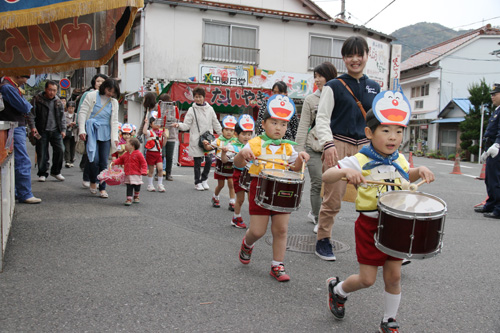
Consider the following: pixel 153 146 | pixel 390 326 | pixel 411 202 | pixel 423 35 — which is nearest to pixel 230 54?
pixel 153 146

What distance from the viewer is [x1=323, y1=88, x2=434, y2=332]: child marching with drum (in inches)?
107

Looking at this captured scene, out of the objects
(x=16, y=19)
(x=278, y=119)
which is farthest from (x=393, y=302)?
(x=16, y=19)

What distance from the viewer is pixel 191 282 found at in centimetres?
357

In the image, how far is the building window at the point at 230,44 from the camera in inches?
752

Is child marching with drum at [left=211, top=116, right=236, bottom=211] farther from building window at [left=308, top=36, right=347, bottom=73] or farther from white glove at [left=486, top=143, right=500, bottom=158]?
building window at [left=308, top=36, right=347, bottom=73]

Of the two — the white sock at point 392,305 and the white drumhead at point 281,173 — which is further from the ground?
the white drumhead at point 281,173

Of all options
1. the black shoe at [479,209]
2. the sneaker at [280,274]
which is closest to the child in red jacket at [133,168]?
the sneaker at [280,274]

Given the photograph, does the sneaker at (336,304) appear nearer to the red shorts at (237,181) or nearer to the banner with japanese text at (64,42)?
the red shorts at (237,181)

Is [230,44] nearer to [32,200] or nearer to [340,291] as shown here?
[32,200]

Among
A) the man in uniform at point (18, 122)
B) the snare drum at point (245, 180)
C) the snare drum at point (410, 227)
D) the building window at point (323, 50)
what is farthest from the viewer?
the building window at point (323, 50)

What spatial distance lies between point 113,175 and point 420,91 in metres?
36.7

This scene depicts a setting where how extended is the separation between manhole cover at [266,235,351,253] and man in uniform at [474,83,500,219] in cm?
385

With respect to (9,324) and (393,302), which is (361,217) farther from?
(9,324)

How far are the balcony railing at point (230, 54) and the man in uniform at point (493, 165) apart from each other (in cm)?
1355
